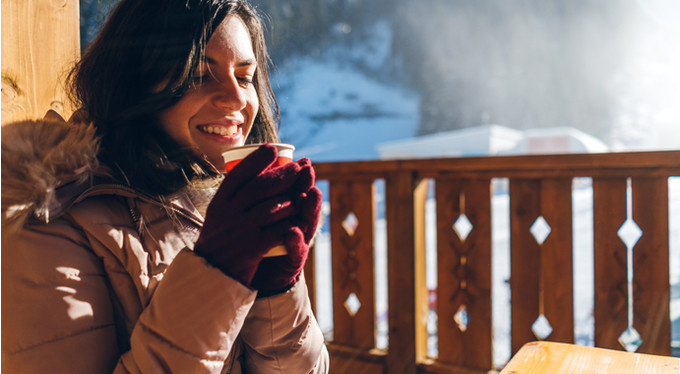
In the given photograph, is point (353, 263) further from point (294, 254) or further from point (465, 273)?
point (294, 254)

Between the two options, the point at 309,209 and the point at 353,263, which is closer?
the point at 309,209

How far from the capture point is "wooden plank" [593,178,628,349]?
1926 millimetres

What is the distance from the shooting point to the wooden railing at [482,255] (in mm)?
1882

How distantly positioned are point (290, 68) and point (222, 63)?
304 inches

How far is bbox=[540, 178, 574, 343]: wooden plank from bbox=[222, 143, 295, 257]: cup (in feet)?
5.61

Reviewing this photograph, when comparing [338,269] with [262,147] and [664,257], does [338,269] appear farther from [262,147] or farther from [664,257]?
[262,147]

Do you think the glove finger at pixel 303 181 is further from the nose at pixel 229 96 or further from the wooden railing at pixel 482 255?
the wooden railing at pixel 482 255

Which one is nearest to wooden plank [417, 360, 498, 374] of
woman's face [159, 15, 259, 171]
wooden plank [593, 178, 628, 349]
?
wooden plank [593, 178, 628, 349]

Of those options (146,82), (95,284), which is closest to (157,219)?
(95,284)

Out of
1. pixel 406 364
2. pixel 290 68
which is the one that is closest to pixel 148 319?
pixel 406 364

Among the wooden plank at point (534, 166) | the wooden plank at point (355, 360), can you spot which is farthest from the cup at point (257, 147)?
the wooden plank at point (355, 360)

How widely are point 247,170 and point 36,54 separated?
0.85m

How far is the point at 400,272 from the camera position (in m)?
2.40

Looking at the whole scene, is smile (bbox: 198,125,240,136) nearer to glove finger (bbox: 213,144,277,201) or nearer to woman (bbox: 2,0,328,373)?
woman (bbox: 2,0,328,373)
